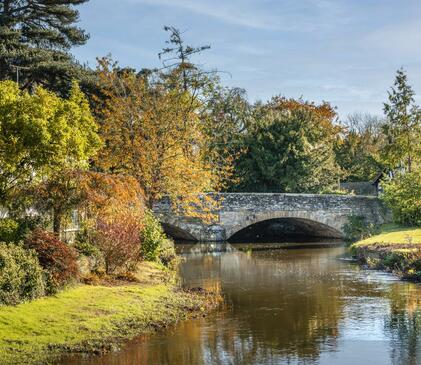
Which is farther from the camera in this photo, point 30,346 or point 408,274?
point 408,274

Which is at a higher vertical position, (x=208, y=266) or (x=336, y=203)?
(x=336, y=203)

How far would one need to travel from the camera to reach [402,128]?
44.5 m

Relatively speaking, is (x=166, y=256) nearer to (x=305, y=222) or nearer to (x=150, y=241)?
(x=150, y=241)

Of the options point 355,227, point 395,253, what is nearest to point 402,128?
point 355,227

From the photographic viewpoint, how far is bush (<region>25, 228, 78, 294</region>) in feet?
52.5

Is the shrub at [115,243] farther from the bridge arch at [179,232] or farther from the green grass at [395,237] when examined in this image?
the bridge arch at [179,232]

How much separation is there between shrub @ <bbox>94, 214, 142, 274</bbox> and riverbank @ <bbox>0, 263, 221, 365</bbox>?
3.84 feet

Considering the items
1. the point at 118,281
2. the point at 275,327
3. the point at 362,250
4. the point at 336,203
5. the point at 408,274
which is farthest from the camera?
the point at 336,203

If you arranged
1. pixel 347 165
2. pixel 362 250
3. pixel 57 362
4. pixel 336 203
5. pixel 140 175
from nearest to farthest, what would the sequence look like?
pixel 57 362 < pixel 140 175 < pixel 362 250 < pixel 336 203 < pixel 347 165

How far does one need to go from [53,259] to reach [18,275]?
5.34 ft

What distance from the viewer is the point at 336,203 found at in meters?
42.5

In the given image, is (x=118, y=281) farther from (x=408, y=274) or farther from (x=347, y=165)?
(x=347, y=165)

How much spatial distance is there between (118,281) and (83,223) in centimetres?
230

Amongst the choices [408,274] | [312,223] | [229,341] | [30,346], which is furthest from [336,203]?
[30,346]
